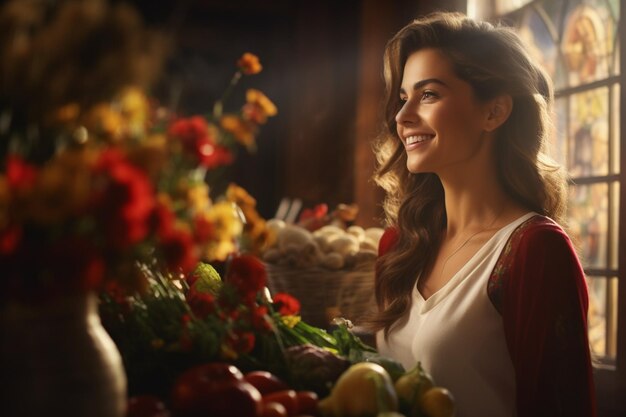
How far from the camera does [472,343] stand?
1.45m

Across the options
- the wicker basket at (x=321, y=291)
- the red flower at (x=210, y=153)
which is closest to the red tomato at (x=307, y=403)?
the red flower at (x=210, y=153)

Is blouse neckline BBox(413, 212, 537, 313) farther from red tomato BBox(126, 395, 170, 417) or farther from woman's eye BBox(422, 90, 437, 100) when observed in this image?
red tomato BBox(126, 395, 170, 417)

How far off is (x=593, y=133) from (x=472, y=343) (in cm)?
129

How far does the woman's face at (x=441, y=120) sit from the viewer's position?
1.61 m

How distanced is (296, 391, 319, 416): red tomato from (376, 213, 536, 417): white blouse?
59cm

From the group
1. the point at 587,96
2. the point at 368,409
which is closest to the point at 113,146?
the point at 368,409

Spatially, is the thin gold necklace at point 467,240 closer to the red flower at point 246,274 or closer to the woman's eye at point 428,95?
the woman's eye at point 428,95

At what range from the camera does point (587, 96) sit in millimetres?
2488

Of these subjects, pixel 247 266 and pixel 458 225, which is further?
pixel 458 225

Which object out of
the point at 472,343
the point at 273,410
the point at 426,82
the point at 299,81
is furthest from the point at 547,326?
the point at 299,81

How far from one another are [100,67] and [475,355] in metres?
1.02

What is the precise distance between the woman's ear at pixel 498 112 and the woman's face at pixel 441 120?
1 centimetres

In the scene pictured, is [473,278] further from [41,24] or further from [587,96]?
[587,96]

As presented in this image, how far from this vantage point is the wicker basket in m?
2.11
